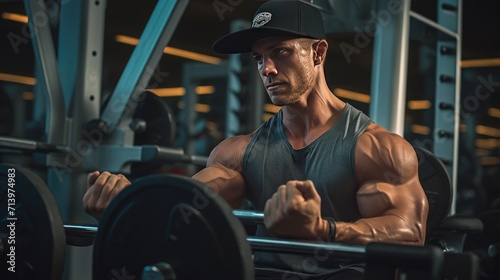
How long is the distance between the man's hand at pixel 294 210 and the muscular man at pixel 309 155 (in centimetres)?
19

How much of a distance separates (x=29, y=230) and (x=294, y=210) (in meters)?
0.70

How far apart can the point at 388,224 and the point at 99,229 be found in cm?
68

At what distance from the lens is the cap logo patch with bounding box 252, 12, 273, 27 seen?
1.92m

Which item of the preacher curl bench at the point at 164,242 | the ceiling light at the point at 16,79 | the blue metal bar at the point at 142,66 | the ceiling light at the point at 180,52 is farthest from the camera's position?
the ceiling light at the point at 16,79

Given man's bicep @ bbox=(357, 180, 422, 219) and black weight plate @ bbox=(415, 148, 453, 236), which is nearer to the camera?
man's bicep @ bbox=(357, 180, 422, 219)

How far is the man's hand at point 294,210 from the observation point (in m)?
1.37

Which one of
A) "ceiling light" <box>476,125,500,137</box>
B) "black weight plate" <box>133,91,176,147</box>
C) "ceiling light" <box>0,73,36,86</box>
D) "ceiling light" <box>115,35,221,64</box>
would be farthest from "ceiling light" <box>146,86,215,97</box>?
"black weight plate" <box>133,91,176,147</box>

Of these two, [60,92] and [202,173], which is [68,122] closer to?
[60,92]

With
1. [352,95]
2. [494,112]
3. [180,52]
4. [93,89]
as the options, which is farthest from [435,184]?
[494,112]

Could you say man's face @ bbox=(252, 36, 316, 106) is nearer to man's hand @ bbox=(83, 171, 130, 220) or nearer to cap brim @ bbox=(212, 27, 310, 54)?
cap brim @ bbox=(212, 27, 310, 54)

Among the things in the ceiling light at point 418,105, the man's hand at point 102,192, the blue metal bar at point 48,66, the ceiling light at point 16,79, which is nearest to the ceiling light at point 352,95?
the ceiling light at point 418,105

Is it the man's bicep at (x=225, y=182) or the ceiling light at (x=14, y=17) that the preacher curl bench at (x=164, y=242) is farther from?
the ceiling light at (x=14, y=17)

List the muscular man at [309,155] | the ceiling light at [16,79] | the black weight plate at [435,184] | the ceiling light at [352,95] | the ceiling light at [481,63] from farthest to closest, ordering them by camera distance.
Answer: the ceiling light at [352,95] → the ceiling light at [16,79] → the ceiling light at [481,63] → the black weight plate at [435,184] → the muscular man at [309,155]

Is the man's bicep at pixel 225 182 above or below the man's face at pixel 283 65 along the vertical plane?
below
